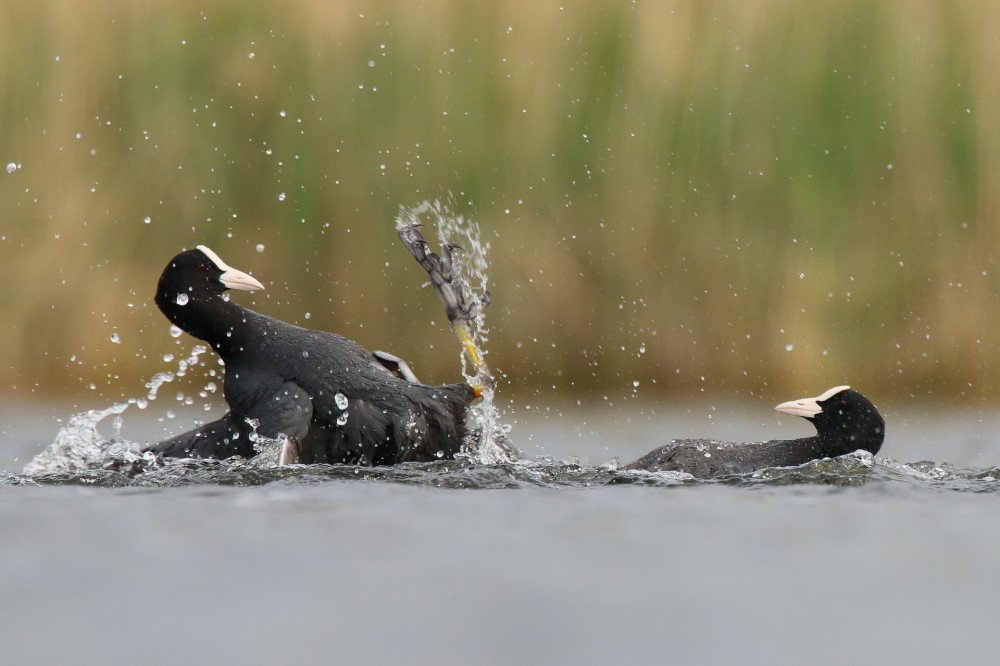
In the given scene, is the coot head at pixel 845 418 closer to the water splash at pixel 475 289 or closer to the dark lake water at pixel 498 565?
the dark lake water at pixel 498 565

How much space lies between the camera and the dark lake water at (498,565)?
7.68 ft

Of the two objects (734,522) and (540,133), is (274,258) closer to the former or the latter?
(540,133)

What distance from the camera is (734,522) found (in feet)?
11.2

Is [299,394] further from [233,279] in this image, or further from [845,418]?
[845,418]

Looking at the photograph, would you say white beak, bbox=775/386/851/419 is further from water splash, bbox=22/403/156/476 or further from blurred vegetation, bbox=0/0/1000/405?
water splash, bbox=22/403/156/476

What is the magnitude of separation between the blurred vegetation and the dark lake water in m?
1.81

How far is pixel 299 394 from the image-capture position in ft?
15.2

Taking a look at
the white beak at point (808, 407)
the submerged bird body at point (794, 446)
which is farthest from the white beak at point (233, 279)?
the white beak at point (808, 407)

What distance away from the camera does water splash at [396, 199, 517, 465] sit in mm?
4781

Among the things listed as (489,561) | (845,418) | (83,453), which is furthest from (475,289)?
(489,561)

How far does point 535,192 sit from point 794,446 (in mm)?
2183

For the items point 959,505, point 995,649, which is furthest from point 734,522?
point 995,649

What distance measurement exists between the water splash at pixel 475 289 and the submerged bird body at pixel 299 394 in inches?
3.4

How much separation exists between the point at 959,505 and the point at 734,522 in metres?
0.75
